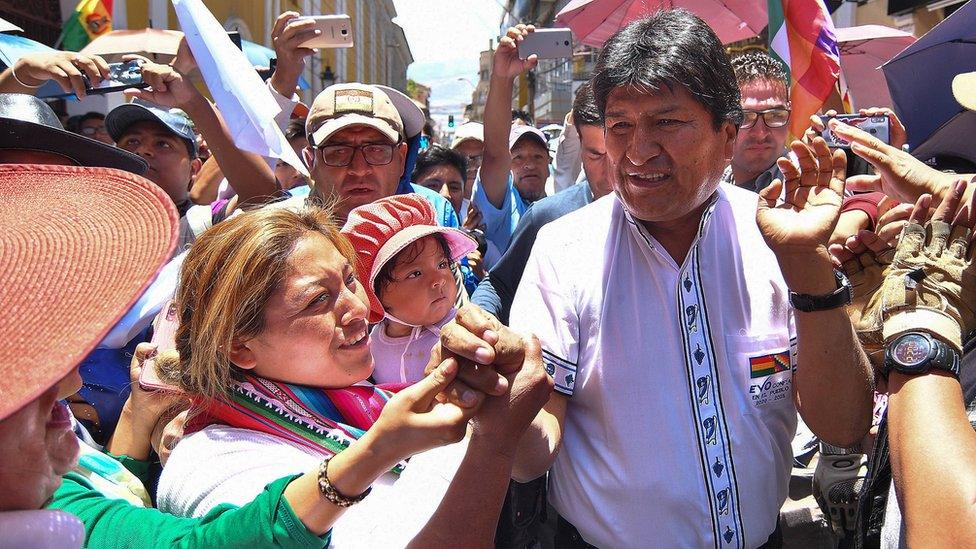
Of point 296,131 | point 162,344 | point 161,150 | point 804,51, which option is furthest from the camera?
point 296,131

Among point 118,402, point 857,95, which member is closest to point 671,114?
point 118,402

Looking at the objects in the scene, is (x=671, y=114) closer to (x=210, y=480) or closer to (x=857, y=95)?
(x=210, y=480)

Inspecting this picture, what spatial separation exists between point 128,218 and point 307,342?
0.71 m

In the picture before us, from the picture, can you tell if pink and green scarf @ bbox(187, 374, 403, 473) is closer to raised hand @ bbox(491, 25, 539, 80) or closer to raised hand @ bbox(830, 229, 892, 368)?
raised hand @ bbox(830, 229, 892, 368)

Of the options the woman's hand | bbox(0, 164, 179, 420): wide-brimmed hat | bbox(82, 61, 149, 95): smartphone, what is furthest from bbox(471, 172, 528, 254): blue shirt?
bbox(0, 164, 179, 420): wide-brimmed hat

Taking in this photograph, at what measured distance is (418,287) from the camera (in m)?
2.35

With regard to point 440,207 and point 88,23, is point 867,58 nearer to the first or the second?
point 440,207

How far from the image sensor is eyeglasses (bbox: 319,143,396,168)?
2.75m

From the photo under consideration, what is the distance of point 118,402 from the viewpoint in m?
2.40

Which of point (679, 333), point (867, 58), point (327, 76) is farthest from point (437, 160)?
point (327, 76)

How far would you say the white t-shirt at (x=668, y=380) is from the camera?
5.45ft

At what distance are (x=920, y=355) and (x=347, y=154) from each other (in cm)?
198

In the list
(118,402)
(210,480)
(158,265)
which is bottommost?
(118,402)

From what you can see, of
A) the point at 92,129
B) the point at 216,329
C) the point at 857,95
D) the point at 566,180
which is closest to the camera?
the point at 216,329
